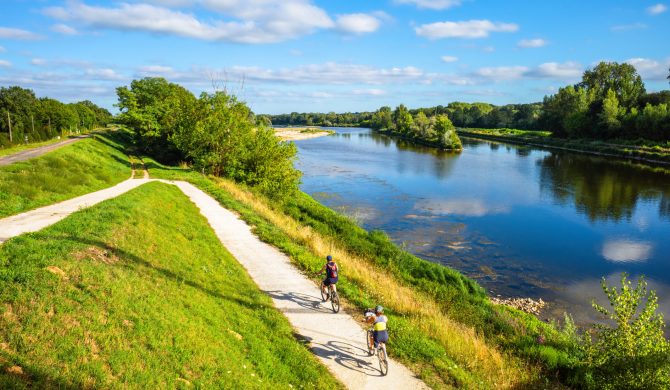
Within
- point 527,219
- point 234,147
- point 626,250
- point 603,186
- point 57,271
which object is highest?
point 234,147

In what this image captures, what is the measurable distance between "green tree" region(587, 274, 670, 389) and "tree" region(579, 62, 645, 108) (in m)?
121

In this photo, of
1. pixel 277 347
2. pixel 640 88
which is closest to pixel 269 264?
pixel 277 347

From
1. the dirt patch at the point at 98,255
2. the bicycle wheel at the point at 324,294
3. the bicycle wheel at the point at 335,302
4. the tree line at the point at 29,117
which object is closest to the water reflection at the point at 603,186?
the bicycle wheel at the point at 324,294

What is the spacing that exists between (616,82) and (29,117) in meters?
148

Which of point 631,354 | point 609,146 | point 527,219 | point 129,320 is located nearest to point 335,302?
point 129,320

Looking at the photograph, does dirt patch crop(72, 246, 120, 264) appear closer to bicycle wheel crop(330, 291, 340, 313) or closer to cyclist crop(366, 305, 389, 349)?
bicycle wheel crop(330, 291, 340, 313)

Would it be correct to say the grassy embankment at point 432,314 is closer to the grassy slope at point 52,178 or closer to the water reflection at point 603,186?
the grassy slope at point 52,178

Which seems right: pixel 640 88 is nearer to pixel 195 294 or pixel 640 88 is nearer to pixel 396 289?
pixel 396 289

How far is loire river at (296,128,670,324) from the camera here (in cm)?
2645

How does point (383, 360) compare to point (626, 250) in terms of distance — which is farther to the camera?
point (626, 250)

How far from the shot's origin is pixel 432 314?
1530 centimetres

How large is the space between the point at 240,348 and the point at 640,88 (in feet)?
461

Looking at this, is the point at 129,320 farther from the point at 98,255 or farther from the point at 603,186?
the point at 603,186

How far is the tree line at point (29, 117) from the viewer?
6612cm
